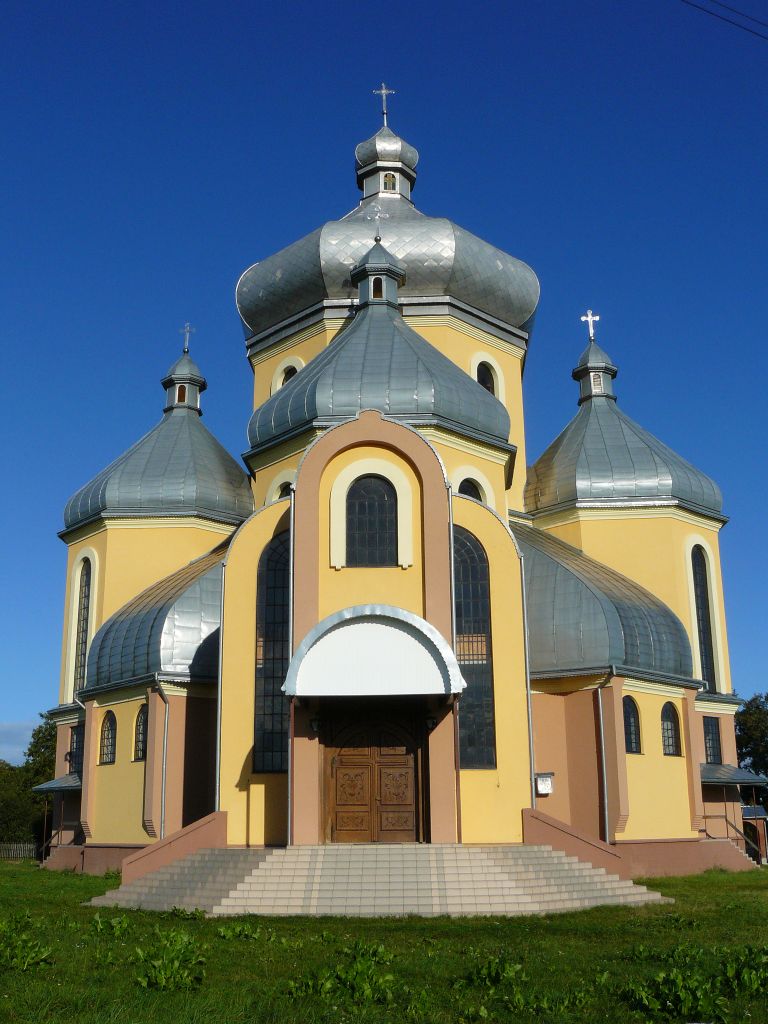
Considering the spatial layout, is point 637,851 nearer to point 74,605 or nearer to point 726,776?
point 726,776

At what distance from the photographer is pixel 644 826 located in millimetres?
20891

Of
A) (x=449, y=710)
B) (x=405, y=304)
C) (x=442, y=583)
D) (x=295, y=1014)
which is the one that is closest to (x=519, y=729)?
(x=449, y=710)

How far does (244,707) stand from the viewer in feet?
60.3

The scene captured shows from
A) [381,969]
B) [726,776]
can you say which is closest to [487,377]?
[726,776]

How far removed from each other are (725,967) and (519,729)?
29.9 feet

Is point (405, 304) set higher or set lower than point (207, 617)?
higher

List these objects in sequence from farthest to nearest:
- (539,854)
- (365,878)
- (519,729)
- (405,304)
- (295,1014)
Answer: (405,304) → (519,729) → (539,854) → (365,878) → (295,1014)

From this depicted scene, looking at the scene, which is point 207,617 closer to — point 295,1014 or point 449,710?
point 449,710

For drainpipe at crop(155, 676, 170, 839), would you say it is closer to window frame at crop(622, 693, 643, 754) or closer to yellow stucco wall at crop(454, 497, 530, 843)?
yellow stucco wall at crop(454, 497, 530, 843)

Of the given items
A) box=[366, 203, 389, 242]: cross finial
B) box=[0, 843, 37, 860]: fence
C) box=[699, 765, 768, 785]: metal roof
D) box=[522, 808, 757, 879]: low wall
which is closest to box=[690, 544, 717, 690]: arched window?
box=[699, 765, 768, 785]: metal roof

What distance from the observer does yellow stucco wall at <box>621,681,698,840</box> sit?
2091 centimetres

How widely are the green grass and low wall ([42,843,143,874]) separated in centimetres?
807

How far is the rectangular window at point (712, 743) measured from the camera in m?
25.7

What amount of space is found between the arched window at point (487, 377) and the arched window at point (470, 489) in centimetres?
567
